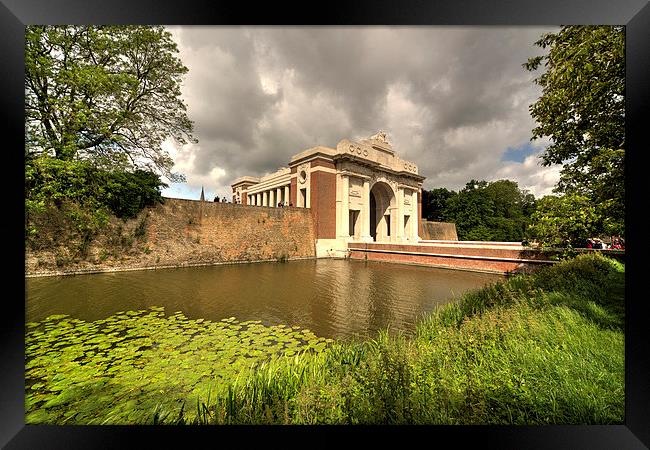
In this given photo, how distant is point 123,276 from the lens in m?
11.1

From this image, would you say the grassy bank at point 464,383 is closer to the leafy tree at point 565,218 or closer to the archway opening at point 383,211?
the leafy tree at point 565,218

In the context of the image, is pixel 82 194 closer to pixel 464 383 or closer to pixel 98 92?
pixel 98 92

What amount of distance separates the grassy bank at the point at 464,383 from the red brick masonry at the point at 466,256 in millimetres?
10659

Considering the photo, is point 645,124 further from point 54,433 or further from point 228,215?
point 228,215

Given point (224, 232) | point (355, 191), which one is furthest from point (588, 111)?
point (355, 191)

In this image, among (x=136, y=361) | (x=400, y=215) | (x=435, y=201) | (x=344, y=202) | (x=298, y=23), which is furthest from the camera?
(x=435, y=201)

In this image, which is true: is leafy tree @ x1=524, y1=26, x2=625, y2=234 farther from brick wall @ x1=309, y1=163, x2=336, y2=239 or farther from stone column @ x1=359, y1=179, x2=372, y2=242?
stone column @ x1=359, y1=179, x2=372, y2=242

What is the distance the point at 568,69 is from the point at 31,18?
7131 mm

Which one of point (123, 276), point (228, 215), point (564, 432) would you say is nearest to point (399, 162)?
point (228, 215)

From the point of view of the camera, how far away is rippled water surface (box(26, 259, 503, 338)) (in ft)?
19.0

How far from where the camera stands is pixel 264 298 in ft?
25.3

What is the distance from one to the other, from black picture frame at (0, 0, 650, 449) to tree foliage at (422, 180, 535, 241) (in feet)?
132

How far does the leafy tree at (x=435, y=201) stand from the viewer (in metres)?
45.7

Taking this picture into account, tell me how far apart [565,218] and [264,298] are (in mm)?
9583
